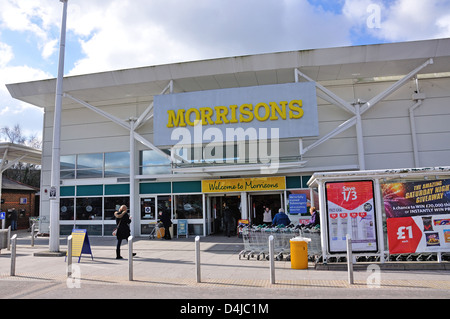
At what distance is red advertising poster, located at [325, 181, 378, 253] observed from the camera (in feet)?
30.8

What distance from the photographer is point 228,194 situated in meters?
17.8

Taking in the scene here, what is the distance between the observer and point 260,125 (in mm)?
16125

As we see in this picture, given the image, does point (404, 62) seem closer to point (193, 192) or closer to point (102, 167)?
point (193, 192)

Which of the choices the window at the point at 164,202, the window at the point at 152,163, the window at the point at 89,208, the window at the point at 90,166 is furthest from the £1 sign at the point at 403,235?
the window at the point at 90,166

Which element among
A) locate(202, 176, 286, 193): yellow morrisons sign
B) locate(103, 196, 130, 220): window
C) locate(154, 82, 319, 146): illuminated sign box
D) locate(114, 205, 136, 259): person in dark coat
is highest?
locate(154, 82, 319, 146): illuminated sign box

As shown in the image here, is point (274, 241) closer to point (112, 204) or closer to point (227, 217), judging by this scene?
point (227, 217)

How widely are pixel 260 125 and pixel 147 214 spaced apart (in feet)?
25.5

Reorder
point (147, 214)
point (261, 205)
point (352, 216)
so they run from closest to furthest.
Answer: point (352, 216) < point (261, 205) < point (147, 214)

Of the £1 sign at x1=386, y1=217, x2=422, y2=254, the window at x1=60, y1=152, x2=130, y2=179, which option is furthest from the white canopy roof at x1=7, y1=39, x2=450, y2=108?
the £1 sign at x1=386, y1=217, x2=422, y2=254

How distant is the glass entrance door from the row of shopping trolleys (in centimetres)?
847

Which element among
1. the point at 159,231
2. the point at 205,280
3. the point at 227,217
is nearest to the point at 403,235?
the point at 205,280

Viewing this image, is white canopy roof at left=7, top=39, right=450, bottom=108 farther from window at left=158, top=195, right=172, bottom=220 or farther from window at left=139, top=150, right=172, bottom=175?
window at left=158, top=195, right=172, bottom=220
